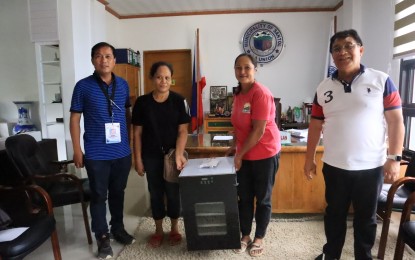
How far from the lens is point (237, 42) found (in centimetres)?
494

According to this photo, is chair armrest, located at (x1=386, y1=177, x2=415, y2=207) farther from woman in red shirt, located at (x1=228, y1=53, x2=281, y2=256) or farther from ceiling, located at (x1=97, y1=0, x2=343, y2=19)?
ceiling, located at (x1=97, y1=0, x2=343, y2=19)

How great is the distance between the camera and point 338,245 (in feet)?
5.41

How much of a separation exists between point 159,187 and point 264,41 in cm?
369

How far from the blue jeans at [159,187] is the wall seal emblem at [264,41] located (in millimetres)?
3495

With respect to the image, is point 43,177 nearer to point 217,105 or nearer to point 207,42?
point 217,105

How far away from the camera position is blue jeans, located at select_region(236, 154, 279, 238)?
71.0 inches

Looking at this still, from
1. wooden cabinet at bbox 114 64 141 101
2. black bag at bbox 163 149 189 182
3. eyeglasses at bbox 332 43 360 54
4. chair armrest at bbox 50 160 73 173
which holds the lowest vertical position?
chair armrest at bbox 50 160 73 173

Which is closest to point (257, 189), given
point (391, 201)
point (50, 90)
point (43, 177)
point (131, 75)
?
point (391, 201)

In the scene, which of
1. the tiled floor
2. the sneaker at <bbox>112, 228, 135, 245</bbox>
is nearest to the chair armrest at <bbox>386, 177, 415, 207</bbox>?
the tiled floor

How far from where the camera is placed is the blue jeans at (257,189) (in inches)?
71.0

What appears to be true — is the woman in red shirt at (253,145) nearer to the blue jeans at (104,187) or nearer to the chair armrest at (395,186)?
the chair armrest at (395,186)

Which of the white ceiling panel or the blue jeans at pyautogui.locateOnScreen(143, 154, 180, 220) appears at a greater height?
the white ceiling panel

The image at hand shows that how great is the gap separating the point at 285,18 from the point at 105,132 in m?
4.06

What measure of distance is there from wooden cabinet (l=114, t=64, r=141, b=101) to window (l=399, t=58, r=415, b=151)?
364cm
